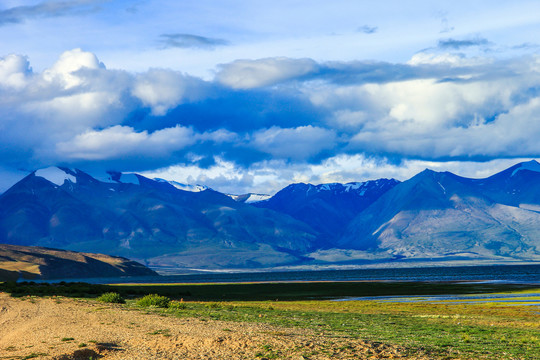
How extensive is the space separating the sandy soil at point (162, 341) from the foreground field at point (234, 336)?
5 centimetres

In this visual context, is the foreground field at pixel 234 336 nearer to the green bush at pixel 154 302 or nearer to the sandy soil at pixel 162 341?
the sandy soil at pixel 162 341

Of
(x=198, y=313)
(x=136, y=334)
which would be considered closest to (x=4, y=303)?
(x=198, y=313)

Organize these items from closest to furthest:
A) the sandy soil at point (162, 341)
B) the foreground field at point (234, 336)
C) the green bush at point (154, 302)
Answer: the sandy soil at point (162, 341) < the foreground field at point (234, 336) < the green bush at point (154, 302)

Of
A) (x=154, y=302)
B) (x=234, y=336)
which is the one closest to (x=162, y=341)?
(x=234, y=336)

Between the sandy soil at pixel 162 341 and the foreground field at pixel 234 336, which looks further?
the foreground field at pixel 234 336

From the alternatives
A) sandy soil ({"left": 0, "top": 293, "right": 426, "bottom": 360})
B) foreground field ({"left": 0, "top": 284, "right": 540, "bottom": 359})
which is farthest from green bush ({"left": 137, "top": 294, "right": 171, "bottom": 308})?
sandy soil ({"left": 0, "top": 293, "right": 426, "bottom": 360})

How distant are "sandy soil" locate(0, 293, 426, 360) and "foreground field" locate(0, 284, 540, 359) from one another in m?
0.05

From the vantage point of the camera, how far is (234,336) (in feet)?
113

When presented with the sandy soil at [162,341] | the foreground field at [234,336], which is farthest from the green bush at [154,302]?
the sandy soil at [162,341]

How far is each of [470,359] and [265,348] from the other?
32.7 ft

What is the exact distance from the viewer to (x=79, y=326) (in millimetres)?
40531

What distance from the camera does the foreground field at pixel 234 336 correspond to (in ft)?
102

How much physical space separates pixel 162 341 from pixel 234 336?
3814 millimetres

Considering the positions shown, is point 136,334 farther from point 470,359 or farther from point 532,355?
point 532,355
